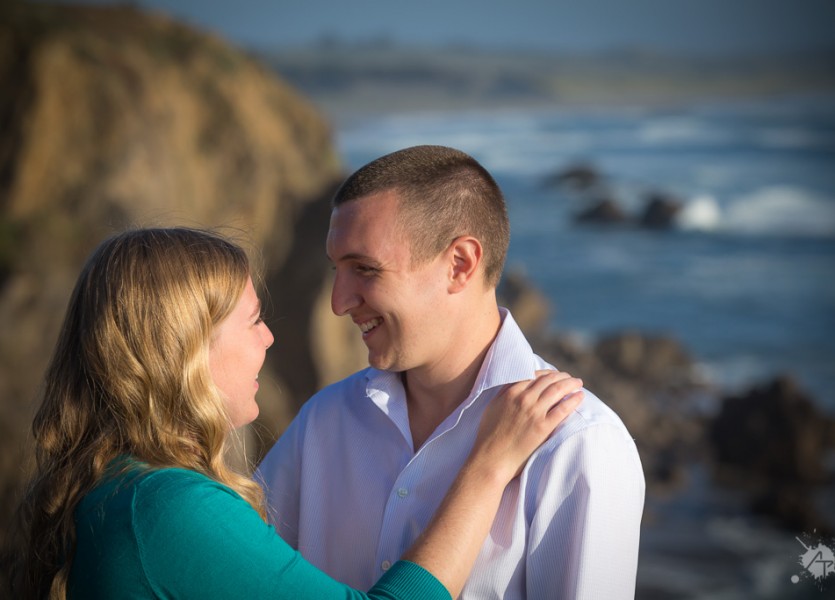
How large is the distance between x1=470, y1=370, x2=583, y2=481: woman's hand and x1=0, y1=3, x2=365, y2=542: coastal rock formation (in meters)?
7.54

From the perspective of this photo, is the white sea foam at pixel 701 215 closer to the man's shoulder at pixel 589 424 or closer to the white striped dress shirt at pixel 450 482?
the white striped dress shirt at pixel 450 482

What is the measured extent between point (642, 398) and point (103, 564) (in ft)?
50.6

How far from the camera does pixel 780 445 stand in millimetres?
14914

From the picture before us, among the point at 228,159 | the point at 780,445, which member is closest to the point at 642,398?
the point at 780,445

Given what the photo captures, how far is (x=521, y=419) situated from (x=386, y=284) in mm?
553

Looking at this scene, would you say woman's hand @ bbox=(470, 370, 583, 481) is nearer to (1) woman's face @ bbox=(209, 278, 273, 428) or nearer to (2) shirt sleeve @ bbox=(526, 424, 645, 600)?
(2) shirt sleeve @ bbox=(526, 424, 645, 600)

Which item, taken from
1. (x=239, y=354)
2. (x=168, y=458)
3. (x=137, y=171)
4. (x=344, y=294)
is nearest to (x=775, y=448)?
(x=137, y=171)

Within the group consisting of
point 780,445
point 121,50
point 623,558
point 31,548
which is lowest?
point 780,445

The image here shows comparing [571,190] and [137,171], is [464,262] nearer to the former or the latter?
[137,171]

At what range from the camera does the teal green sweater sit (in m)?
1.79

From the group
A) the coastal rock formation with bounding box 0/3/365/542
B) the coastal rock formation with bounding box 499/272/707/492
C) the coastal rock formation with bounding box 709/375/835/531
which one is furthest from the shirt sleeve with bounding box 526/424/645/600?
the coastal rock formation with bounding box 709/375/835/531

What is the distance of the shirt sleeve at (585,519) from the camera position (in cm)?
217

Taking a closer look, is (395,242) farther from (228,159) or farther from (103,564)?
(228,159)

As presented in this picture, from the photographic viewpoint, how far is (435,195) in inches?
102
